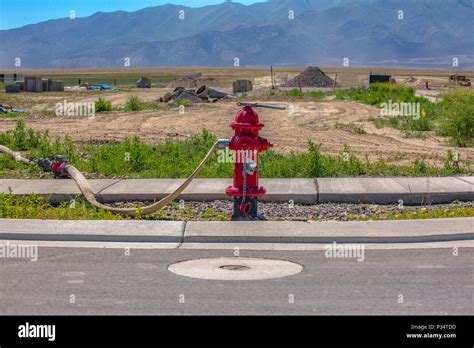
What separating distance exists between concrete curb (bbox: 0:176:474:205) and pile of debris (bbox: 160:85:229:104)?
31.3 metres

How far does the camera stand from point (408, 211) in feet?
39.2

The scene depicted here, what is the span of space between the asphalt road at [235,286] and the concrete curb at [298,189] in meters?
2.98

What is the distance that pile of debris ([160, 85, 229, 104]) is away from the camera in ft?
152

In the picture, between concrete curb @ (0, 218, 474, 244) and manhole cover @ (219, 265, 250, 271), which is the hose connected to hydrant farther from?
manhole cover @ (219, 265, 250, 271)

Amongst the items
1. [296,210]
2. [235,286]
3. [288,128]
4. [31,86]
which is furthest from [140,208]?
[31,86]

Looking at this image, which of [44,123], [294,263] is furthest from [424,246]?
[44,123]

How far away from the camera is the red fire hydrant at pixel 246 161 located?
10844mm

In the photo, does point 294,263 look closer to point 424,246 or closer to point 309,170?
point 424,246

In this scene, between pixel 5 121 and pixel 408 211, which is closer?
pixel 408 211

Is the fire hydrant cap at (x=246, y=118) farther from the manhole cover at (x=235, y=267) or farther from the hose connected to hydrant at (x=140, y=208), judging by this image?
the manhole cover at (x=235, y=267)

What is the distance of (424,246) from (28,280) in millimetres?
4317

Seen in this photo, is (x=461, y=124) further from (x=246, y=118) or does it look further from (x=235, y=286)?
(x=235, y=286)

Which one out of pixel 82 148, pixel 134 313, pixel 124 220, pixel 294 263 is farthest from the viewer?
pixel 82 148
